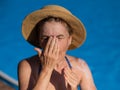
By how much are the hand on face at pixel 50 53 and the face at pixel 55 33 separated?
0.16 feet

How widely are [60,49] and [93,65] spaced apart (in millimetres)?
2656

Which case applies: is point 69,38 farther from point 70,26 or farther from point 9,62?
point 9,62

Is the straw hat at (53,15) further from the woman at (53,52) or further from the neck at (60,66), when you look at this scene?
the neck at (60,66)

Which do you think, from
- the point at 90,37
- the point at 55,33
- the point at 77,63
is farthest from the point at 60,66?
the point at 90,37

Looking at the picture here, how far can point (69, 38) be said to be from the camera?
6.63ft

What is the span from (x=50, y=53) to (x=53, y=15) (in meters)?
0.25

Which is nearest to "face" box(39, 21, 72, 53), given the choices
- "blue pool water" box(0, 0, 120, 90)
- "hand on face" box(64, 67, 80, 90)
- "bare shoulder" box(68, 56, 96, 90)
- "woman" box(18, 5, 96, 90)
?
"woman" box(18, 5, 96, 90)

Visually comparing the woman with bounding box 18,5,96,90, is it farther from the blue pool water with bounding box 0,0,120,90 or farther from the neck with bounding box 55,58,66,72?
the blue pool water with bounding box 0,0,120,90

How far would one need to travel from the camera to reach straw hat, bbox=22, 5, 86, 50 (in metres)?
1.93

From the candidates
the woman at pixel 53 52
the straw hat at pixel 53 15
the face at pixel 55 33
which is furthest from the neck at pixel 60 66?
the face at pixel 55 33

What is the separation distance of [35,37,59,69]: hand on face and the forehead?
0.18ft

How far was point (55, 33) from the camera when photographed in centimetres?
189

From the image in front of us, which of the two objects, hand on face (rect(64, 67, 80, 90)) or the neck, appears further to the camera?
the neck

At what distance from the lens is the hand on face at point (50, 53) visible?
180 centimetres
